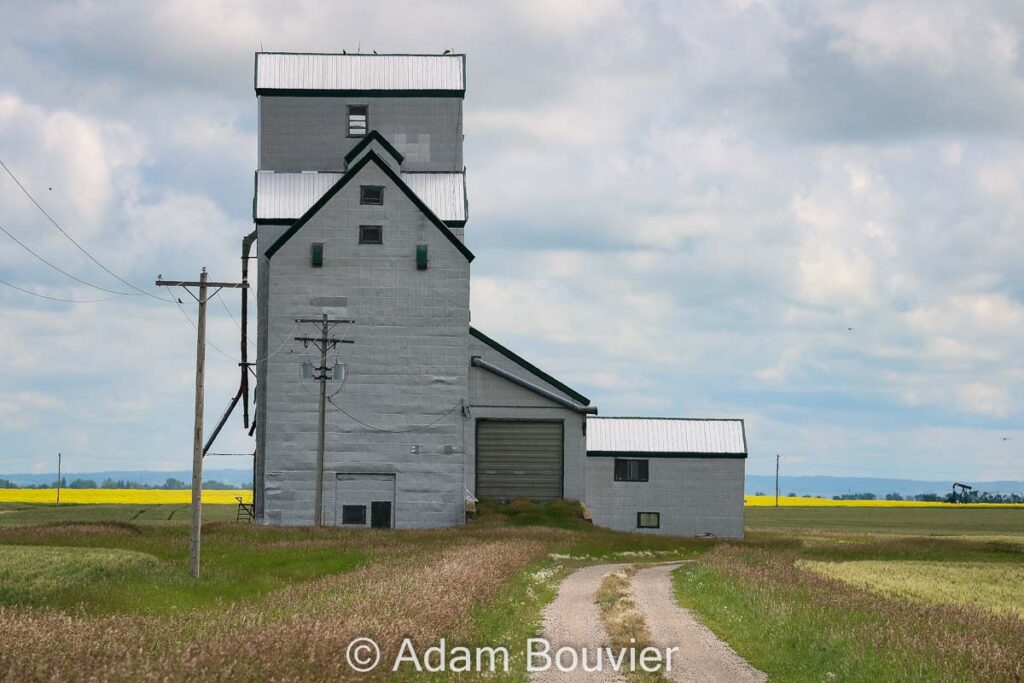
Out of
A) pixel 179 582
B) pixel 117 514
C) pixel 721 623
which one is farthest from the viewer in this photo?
pixel 117 514

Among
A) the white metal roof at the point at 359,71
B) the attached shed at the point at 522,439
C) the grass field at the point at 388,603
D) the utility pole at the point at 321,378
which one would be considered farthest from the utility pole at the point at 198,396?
the white metal roof at the point at 359,71

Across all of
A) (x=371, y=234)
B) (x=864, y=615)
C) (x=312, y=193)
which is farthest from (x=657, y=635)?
(x=312, y=193)

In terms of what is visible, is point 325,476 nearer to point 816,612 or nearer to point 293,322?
point 293,322

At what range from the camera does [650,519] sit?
233 feet

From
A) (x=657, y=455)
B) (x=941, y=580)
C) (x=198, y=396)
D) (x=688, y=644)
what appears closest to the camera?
(x=688, y=644)

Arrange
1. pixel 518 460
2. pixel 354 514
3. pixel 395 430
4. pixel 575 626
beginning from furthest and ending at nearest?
pixel 518 460
pixel 395 430
pixel 354 514
pixel 575 626

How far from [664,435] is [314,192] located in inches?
930

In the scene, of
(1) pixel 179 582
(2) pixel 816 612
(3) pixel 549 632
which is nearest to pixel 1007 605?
(2) pixel 816 612

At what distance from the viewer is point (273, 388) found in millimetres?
58531

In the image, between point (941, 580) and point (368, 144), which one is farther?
point (368, 144)

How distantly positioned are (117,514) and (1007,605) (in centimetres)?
7440

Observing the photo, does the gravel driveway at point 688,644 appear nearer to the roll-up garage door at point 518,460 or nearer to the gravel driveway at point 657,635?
the gravel driveway at point 657,635

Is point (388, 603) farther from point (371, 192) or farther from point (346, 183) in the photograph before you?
point (346, 183)

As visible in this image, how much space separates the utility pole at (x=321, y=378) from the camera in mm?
52156
